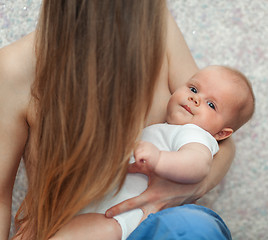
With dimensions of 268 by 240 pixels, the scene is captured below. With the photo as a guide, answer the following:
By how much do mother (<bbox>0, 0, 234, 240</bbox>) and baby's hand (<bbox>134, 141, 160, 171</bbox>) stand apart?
2cm

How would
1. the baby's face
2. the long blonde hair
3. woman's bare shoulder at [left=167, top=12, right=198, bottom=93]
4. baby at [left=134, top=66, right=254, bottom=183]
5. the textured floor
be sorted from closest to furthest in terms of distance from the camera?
the long blonde hair < baby at [left=134, top=66, right=254, bottom=183] < the baby's face < woman's bare shoulder at [left=167, top=12, right=198, bottom=93] < the textured floor

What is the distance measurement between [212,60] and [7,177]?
2.26 feet

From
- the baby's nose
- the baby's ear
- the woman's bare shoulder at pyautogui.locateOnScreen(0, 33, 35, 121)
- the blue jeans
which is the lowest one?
the blue jeans

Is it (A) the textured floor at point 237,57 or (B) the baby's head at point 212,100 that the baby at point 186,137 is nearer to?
(B) the baby's head at point 212,100

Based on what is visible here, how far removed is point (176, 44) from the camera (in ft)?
3.40

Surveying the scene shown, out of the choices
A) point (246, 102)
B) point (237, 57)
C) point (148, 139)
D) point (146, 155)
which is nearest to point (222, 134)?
point (246, 102)

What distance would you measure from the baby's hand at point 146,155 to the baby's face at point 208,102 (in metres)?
0.17

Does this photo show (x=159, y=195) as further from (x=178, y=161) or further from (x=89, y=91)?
(x=89, y=91)

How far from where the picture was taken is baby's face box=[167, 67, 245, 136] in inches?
34.6

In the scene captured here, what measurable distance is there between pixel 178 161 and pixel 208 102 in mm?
212

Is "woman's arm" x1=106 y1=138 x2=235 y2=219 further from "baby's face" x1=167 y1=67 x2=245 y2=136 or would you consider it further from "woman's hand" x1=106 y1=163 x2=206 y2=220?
"baby's face" x1=167 y1=67 x2=245 y2=136

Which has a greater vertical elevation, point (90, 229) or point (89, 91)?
point (89, 91)

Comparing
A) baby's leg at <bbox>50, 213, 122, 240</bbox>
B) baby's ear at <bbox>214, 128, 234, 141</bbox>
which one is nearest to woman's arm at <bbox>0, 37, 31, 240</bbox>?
baby's leg at <bbox>50, 213, 122, 240</bbox>

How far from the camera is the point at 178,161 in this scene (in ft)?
2.43
